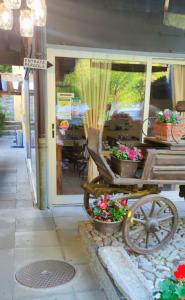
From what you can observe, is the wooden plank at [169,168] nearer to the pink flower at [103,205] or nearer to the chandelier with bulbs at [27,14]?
the pink flower at [103,205]

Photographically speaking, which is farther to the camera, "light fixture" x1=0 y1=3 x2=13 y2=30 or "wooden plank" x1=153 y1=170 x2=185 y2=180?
"light fixture" x1=0 y1=3 x2=13 y2=30

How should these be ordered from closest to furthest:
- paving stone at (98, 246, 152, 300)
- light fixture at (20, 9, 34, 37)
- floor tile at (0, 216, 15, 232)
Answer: paving stone at (98, 246, 152, 300), light fixture at (20, 9, 34, 37), floor tile at (0, 216, 15, 232)

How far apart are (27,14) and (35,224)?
2.39m

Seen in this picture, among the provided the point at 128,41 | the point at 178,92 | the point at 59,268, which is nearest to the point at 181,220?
the point at 59,268

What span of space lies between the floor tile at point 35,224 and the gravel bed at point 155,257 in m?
0.64

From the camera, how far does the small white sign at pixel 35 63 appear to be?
11.4ft

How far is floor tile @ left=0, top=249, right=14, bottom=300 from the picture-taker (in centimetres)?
220

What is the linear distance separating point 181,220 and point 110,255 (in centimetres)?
148

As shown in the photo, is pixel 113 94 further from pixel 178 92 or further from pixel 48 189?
pixel 48 189

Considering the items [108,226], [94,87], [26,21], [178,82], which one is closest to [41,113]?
[94,87]

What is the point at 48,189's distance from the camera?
4.05 m

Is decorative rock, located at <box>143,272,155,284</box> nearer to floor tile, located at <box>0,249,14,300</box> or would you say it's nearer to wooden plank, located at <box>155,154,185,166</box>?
wooden plank, located at <box>155,154,185,166</box>

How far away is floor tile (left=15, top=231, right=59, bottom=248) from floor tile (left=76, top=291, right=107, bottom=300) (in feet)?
2.84

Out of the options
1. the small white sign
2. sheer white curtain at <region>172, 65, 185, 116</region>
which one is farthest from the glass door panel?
sheer white curtain at <region>172, 65, 185, 116</region>
